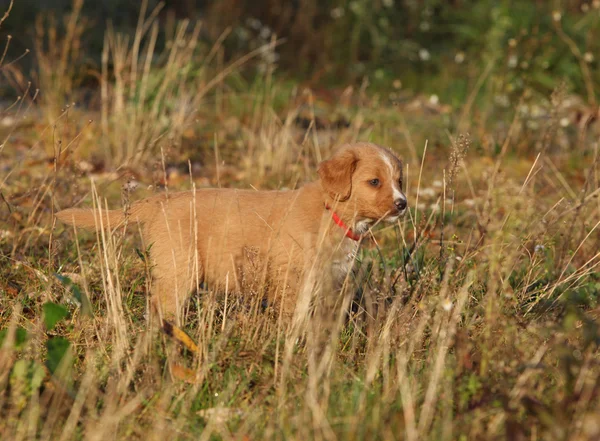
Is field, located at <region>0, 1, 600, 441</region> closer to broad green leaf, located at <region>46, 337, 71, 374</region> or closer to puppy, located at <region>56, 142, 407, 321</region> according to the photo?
broad green leaf, located at <region>46, 337, 71, 374</region>

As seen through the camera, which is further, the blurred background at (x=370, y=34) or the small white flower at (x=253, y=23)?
the small white flower at (x=253, y=23)

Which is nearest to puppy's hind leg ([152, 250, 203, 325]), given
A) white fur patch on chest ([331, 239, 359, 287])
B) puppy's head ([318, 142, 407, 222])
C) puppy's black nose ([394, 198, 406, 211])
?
white fur patch on chest ([331, 239, 359, 287])

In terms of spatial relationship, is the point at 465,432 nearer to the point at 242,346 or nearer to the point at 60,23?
the point at 242,346

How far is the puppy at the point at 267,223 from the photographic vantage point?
13.2 ft

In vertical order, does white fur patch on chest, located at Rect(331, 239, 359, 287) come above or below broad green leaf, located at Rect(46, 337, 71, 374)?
below

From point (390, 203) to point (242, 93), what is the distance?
519cm

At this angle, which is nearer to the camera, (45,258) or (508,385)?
(508,385)

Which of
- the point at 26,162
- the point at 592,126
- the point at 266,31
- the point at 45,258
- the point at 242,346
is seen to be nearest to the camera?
the point at 242,346

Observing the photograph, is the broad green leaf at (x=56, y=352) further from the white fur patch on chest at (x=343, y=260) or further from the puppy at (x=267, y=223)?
the white fur patch on chest at (x=343, y=260)

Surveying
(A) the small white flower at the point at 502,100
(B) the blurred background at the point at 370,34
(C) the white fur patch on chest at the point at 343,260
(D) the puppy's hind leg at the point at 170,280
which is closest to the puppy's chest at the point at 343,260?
(C) the white fur patch on chest at the point at 343,260

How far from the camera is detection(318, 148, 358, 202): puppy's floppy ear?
4168 mm

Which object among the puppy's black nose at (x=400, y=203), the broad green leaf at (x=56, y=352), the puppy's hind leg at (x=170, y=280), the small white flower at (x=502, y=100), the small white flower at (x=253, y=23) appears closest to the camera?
the broad green leaf at (x=56, y=352)

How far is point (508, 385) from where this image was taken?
112 inches

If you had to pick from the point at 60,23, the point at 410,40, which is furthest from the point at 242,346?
the point at 60,23
